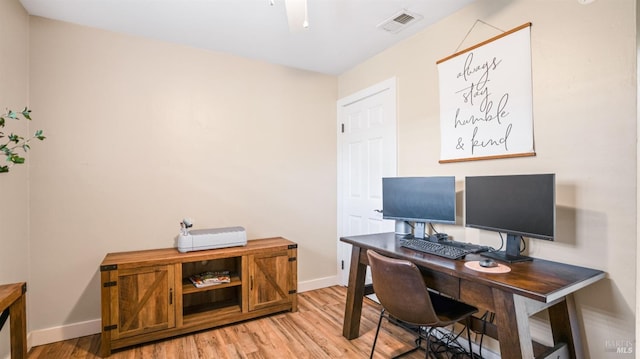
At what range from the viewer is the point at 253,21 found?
2400 mm

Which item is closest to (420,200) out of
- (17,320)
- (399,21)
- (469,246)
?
(469,246)

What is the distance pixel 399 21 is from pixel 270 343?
269 centimetres

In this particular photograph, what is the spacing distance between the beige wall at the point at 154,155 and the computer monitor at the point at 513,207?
1.91 meters

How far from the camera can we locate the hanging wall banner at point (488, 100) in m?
1.87

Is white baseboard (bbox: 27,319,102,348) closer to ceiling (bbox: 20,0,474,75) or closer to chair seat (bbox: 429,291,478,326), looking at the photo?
ceiling (bbox: 20,0,474,75)

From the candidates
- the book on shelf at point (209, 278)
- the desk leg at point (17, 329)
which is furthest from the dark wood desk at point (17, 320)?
the book on shelf at point (209, 278)

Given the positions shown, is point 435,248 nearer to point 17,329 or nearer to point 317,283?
point 317,283

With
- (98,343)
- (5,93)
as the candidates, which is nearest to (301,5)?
(5,93)

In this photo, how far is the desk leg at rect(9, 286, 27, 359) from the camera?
56.9 inches

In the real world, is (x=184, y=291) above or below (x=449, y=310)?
below

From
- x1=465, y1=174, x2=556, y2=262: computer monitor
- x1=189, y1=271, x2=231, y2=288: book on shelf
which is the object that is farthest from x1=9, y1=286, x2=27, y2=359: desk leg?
x1=465, y1=174, x2=556, y2=262: computer monitor

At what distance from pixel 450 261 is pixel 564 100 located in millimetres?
1096

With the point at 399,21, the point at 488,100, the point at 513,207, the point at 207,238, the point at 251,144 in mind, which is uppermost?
the point at 399,21

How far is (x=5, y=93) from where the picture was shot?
77.4 inches
